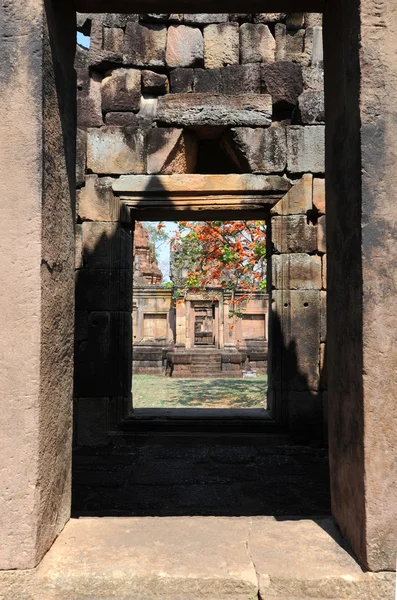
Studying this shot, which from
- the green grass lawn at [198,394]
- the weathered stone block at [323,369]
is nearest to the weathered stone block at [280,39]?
the weathered stone block at [323,369]

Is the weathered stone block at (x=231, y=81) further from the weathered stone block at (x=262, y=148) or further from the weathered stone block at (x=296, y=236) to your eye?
the weathered stone block at (x=296, y=236)

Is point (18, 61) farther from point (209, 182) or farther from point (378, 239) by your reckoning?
point (209, 182)

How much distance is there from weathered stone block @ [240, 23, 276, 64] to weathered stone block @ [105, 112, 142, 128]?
1.33m

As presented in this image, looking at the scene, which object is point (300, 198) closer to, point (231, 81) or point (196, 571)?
point (231, 81)

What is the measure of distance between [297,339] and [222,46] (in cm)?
327

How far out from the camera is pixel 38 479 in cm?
164

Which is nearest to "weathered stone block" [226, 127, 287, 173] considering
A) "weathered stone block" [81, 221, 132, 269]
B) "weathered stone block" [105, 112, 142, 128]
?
"weathered stone block" [105, 112, 142, 128]

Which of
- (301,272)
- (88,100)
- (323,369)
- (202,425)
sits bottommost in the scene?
(202,425)

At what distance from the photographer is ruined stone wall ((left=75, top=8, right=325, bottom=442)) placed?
4.82m

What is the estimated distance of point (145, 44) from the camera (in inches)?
202

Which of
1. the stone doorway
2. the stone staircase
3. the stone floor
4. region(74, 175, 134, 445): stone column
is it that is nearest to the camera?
the stone floor

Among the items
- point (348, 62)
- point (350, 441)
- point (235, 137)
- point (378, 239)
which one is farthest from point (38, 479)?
point (235, 137)

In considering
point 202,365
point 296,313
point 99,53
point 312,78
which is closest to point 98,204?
point 99,53

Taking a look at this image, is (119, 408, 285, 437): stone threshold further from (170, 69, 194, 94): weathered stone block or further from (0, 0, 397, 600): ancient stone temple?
(170, 69, 194, 94): weathered stone block
